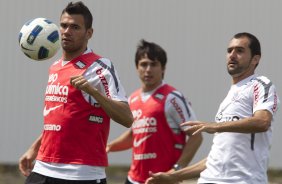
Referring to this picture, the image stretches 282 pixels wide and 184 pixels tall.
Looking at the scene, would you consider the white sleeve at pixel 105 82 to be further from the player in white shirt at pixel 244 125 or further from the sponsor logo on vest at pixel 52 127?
the player in white shirt at pixel 244 125

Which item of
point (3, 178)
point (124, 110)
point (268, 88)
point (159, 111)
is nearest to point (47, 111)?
point (124, 110)

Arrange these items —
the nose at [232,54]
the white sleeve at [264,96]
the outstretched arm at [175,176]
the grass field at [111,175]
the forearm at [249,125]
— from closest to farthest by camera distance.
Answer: the forearm at [249,125], the white sleeve at [264,96], the nose at [232,54], the outstretched arm at [175,176], the grass field at [111,175]

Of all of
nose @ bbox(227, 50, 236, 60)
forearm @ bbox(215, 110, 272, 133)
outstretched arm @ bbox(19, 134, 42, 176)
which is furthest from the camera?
outstretched arm @ bbox(19, 134, 42, 176)

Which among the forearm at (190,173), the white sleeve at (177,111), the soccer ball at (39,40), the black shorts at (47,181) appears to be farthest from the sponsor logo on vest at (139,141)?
the black shorts at (47,181)

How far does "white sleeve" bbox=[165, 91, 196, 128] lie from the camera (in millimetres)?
10016

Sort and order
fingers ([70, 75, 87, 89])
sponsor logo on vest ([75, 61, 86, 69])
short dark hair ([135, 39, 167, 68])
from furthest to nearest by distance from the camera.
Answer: short dark hair ([135, 39, 167, 68]) < sponsor logo on vest ([75, 61, 86, 69]) < fingers ([70, 75, 87, 89])

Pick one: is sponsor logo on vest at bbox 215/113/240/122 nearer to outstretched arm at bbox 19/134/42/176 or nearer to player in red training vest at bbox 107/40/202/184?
outstretched arm at bbox 19/134/42/176

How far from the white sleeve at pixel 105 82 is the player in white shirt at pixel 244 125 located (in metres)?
0.91

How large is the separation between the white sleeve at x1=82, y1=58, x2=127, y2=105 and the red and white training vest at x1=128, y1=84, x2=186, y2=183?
2859 mm

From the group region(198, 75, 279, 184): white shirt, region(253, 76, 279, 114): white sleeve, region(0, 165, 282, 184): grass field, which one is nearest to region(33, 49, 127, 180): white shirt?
region(198, 75, 279, 184): white shirt

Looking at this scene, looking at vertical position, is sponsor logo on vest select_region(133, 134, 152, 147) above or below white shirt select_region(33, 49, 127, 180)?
below

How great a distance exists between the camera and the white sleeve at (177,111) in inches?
394

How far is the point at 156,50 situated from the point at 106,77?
138 inches

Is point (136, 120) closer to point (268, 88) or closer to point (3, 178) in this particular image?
point (268, 88)
